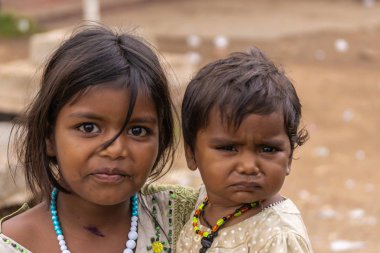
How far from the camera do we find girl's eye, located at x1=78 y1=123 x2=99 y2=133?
98.9 inches

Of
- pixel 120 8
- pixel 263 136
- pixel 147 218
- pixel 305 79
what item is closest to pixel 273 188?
pixel 263 136

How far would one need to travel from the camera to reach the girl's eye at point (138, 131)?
2539 mm

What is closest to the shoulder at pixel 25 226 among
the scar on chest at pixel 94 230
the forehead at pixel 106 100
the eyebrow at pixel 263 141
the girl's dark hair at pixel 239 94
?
the scar on chest at pixel 94 230

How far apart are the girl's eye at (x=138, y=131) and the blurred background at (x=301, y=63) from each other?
571 millimetres

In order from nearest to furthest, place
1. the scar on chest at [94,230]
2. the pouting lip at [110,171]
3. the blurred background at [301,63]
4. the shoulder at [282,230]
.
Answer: the shoulder at [282,230]
the pouting lip at [110,171]
the scar on chest at [94,230]
the blurred background at [301,63]

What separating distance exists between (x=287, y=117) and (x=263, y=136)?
9 cm

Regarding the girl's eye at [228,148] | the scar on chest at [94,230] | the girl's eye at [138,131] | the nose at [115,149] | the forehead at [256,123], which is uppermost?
the girl's eye at [138,131]

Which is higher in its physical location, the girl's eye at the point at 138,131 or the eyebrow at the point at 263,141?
the girl's eye at the point at 138,131

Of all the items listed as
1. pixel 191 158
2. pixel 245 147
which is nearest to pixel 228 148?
pixel 245 147

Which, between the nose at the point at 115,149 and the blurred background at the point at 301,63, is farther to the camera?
the blurred background at the point at 301,63

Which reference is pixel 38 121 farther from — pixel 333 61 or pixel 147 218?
pixel 333 61

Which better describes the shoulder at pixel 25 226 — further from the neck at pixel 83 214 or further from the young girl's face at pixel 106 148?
the young girl's face at pixel 106 148

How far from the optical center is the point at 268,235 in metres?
2.42

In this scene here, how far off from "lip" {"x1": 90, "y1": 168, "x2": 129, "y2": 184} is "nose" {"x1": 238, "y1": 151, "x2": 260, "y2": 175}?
33cm
